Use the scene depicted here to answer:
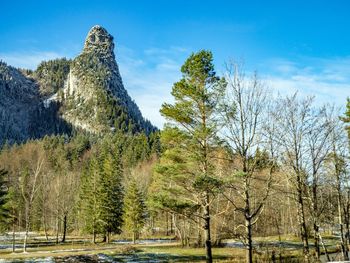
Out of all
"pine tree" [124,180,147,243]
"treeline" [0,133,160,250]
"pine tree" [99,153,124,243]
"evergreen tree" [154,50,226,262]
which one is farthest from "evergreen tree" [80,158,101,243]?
"evergreen tree" [154,50,226,262]

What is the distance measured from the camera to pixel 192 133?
2203 cm

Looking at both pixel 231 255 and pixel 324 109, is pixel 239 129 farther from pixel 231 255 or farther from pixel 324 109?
pixel 231 255

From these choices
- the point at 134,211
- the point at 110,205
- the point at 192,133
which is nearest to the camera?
the point at 192,133

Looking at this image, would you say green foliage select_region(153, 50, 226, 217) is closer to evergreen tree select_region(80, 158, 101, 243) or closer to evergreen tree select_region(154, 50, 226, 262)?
evergreen tree select_region(154, 50, 226, 262)

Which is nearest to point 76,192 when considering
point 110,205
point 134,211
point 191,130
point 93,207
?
point 93,207

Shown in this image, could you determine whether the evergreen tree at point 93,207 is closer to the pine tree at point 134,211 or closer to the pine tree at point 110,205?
the pine tree at point 110,205

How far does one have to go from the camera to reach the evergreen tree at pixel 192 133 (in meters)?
21.4

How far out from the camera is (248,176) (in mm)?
16266

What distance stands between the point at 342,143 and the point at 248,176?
813 centimetres

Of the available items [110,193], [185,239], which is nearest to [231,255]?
[185,239]

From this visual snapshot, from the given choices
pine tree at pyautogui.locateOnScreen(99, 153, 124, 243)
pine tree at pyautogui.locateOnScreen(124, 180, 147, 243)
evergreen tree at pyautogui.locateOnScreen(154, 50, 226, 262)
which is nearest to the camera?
evergreen tree at pyautogui.locateOnScreen(154, 50, 226, 262)

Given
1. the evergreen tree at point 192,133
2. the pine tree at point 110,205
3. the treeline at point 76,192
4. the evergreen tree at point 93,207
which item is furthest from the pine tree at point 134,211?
the evergreen tree at point 192,133

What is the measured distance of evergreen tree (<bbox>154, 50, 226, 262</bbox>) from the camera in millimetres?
21359

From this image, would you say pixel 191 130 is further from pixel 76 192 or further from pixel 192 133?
pixel 76 192
